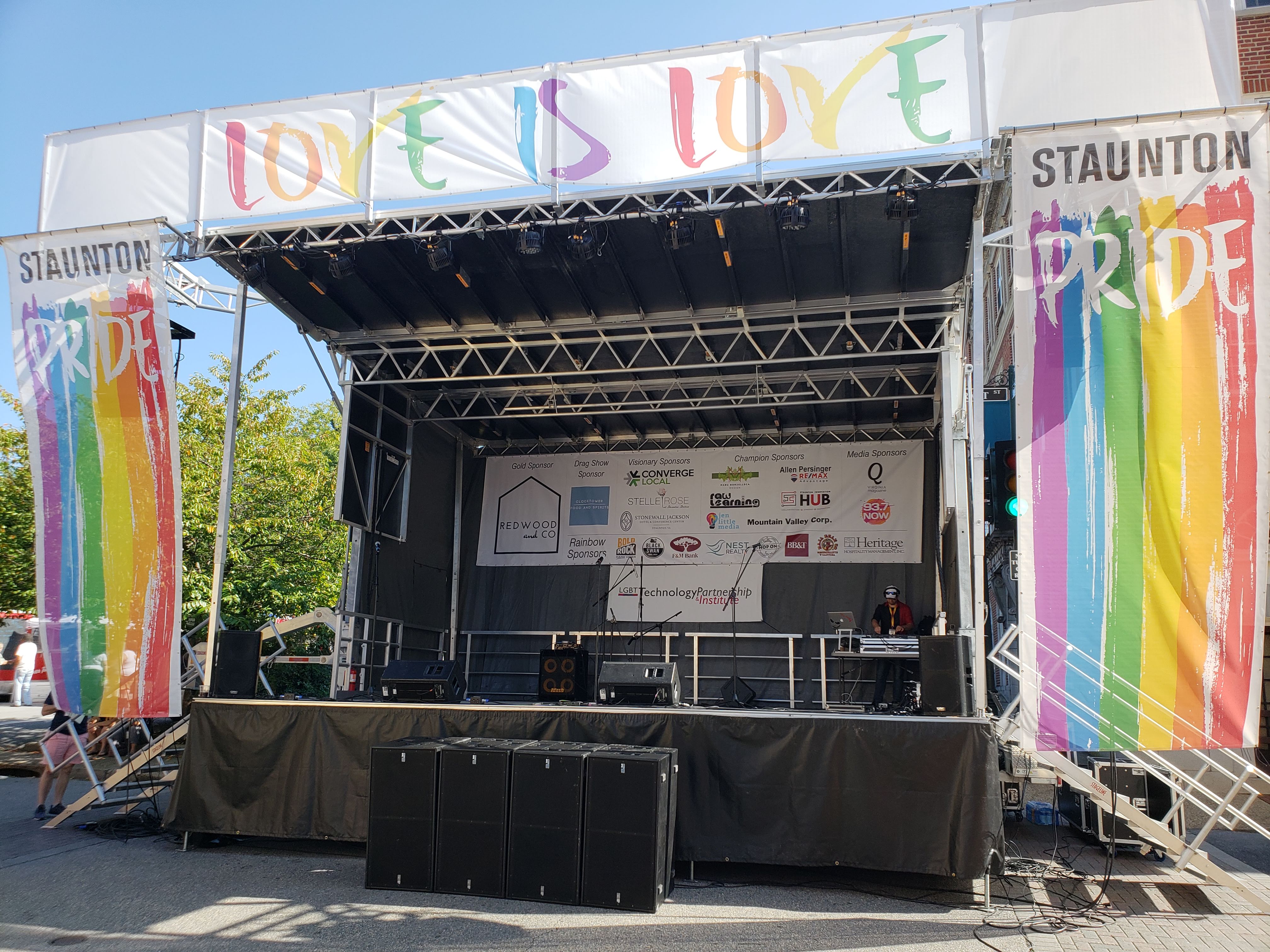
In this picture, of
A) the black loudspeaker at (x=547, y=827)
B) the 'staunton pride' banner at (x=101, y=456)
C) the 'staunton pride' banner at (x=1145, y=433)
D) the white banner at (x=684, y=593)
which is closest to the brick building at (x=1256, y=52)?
the 'staunton pride' banner at (x=1145, y=433)

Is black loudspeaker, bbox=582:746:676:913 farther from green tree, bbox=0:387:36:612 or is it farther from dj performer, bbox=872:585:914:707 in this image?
green tree, bbox=0:387:36:612

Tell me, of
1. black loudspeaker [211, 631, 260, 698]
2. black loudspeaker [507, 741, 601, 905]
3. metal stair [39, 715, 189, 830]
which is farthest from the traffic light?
metal stair [39, 715, 189, 830]

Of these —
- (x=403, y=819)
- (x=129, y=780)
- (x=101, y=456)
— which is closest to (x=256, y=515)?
(x=129, y=780)

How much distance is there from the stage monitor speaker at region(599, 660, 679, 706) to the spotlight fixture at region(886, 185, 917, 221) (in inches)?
165

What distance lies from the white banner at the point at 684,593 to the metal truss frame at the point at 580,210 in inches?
244

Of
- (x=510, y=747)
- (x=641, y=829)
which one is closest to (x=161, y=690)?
(x=510, y=747)

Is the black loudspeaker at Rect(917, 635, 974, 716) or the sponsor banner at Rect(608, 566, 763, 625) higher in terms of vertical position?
the sponsor banner at Rect(608, 566, 763, 625)

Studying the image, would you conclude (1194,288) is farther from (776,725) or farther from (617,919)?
(617,919)

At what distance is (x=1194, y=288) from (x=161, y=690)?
8.03 meters

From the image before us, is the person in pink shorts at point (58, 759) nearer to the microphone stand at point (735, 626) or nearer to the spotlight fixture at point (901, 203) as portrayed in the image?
the microphone stand at point (735, 626)

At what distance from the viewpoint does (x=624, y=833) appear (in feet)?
17.7

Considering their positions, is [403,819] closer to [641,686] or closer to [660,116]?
[641,686]

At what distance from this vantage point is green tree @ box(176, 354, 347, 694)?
1454 cm

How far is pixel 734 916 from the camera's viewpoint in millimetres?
5344
